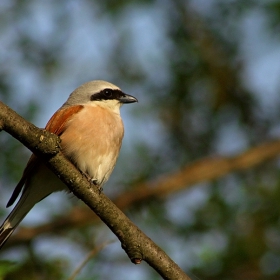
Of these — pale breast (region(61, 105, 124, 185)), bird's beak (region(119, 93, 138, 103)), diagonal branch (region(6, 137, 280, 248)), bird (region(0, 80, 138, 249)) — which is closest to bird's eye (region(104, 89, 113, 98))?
bird's beak (region(119, 93, 138, 103))

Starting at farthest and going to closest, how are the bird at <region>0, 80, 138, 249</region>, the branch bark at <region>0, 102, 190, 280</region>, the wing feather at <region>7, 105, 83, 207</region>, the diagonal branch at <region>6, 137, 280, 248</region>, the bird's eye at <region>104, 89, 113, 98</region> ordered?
1. the diagonal branch at <region>6, 137, 280, 248</region>
2. the bird's eye at <region>104, 89, 113, 98</region>
3. the bird at <region>0, 80, 138, 249</region>
4. the wing feather at <region>7, 105, 83, 207</region>
5. the branch bark at <region>0, 102, 190, 280</region>

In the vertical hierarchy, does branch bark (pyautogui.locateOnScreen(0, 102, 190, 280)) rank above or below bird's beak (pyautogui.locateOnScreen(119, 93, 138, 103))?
below

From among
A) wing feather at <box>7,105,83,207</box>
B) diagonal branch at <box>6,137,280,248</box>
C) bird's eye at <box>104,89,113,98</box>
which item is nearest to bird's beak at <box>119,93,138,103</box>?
bird's eye at <box>104,89,113,98</box>

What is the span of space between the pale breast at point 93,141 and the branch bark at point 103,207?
45.9 inches

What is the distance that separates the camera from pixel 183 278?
148 inches

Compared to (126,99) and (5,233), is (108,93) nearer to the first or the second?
(126,99)

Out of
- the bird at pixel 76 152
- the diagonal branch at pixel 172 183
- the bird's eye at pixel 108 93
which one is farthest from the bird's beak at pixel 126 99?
the diagonal branch at pixel 172 183

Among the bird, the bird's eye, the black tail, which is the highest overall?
the bird's eye

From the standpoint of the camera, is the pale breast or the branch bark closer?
the branch bark

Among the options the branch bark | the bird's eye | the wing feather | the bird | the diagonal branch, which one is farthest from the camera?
the diagonal branch

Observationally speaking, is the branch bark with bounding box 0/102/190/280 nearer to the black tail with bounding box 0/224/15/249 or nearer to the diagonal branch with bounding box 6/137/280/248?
the black tail with bounding box 0/224/15/249

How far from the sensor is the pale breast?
5129 millimetres

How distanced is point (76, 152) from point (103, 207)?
4.14 feet

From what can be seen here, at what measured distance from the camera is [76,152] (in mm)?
5102
